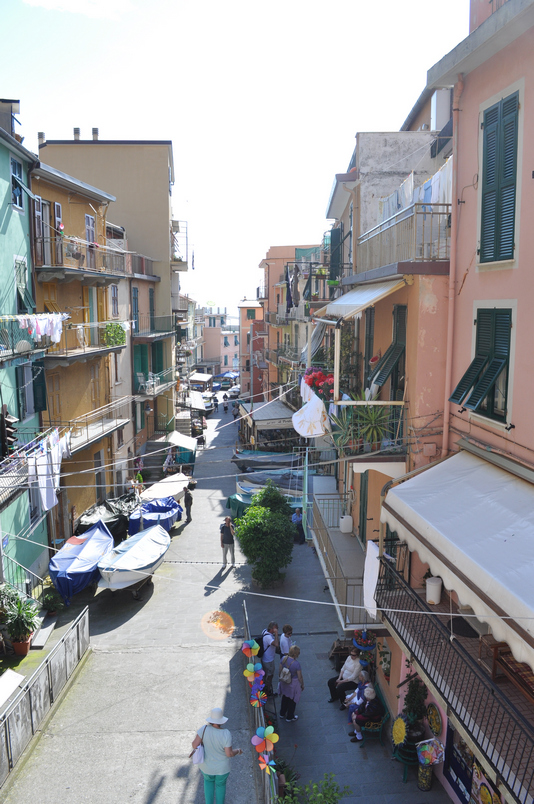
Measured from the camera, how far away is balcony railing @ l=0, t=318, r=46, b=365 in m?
13.7

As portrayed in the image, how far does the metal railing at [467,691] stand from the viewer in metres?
5.98

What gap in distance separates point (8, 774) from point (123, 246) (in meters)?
24.8

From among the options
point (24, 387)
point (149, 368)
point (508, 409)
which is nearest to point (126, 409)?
point (149, 368)

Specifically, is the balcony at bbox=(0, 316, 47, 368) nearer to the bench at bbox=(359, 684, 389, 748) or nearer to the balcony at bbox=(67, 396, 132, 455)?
the balcony at bbox=(67, 396, 132, 455)

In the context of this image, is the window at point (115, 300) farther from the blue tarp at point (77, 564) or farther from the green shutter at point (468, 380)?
the green shutter at point (468, 380)

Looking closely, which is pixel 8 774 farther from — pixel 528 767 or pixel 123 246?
pixel 123 246

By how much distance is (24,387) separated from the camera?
17.1 metres

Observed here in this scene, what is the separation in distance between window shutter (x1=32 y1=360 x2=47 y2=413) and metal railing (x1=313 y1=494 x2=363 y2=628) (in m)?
8.82

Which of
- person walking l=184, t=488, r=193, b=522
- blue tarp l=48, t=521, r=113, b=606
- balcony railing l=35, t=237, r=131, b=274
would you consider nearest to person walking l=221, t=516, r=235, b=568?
blue tarp l=48, t=521, r=113, b=606

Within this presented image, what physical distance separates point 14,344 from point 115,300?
14201mm

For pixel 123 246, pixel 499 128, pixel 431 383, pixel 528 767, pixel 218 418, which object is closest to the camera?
pixel 528 767

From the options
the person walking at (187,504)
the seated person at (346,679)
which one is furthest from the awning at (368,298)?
the person walking at (187,504)

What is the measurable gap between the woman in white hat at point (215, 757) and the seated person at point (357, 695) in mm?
3700

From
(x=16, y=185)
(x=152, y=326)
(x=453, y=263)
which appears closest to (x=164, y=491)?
(x=16, y=185)
